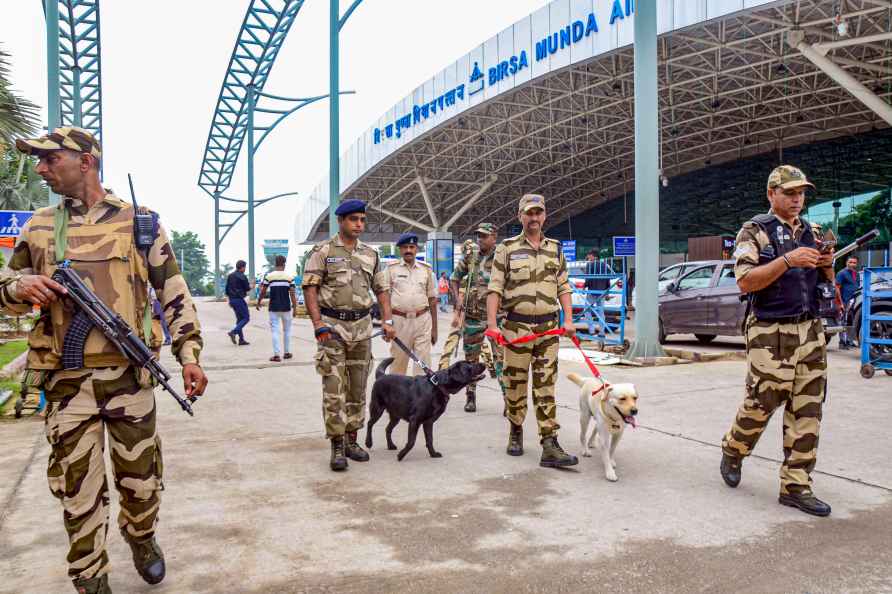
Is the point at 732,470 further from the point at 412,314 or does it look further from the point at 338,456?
the point at 412,314

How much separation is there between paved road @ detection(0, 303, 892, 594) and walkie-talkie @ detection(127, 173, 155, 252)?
1490 mm

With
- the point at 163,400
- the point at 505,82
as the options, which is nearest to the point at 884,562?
the point at 163,400

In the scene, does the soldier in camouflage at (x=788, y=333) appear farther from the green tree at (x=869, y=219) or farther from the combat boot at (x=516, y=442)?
the green tree at (x=869, y=219)

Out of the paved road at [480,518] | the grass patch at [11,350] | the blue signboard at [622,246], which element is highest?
the blue signboard at [622,246]

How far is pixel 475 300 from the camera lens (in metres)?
7.23

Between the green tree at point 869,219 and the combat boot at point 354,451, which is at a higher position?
the green tree at point 869,219

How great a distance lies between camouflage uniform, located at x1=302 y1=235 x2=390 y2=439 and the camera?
4929 mm

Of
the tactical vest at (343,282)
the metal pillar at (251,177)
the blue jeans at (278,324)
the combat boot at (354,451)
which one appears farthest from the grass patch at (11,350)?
the metal pillar at (251,177)

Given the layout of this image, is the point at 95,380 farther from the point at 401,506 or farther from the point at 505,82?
the point at 505,82

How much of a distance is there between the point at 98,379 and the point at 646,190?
9108 millimetres

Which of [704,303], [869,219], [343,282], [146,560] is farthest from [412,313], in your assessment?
[869,219]

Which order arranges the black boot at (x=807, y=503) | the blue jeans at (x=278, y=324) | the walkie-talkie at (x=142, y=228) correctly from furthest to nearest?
the blue jeans at (x=278, y=324) → the black boot at (x=807, y=503) → the walkie-talkie at (x=142, y=228)

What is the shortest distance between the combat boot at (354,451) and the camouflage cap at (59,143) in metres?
2.87

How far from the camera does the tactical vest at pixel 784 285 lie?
155 inches
